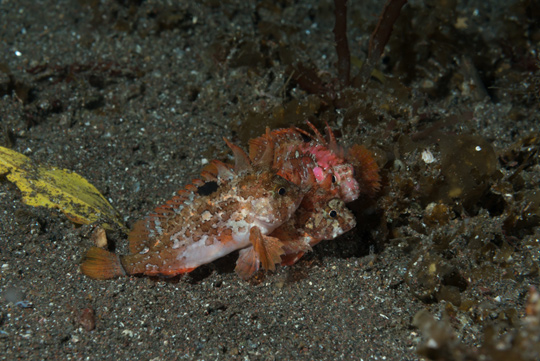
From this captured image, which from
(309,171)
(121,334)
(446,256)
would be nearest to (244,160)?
(309,171)

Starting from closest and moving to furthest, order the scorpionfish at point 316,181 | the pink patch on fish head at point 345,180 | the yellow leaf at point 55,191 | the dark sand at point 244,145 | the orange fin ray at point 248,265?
the dark sand at point 244,145
the orange fin ray at point 248,265
the scorpionfish at point 316,181
the pink patch on fish head at point 345,180
the yellow leaf at point 55,191

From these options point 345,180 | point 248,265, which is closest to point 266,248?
point 248,265

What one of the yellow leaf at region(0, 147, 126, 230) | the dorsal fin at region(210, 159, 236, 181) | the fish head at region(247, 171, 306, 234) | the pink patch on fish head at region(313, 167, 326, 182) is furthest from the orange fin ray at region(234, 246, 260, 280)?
the yellow leaf at region(0, 147, 126, 230)

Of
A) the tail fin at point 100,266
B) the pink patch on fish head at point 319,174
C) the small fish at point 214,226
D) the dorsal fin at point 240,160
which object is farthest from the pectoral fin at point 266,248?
the tail fin at point 100,266

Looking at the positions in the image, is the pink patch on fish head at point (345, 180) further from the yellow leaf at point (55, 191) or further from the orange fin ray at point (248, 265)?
the yellow leaf at point (55, 191)

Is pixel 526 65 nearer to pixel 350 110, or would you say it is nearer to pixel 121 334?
pixel 350 110

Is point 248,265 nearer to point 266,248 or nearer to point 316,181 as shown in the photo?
point 266,248
